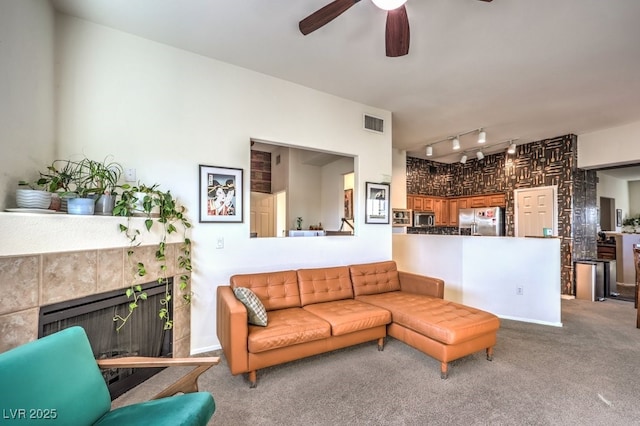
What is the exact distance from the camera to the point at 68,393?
1280mm

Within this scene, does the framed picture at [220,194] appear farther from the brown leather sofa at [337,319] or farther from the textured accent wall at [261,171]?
the textured accent wall at [261,171]

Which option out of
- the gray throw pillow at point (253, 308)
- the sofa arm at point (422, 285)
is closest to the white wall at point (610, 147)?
the sofa arm at point (422, 285)

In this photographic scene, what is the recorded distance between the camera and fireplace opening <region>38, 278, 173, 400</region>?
1.88 m

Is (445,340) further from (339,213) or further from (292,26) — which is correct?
(339,213)

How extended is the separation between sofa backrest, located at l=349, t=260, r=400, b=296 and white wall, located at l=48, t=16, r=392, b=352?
34cm

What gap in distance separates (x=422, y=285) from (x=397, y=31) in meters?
2.69

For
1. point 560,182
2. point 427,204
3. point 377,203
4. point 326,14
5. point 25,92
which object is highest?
point 326,14

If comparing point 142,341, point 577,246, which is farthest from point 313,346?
point 577,246

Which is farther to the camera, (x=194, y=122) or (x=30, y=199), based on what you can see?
(x=194, y=122)

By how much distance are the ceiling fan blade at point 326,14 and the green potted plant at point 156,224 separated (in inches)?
72.2

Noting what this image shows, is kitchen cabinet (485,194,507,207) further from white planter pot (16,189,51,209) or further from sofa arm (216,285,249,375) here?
white planter pot (16,189,51,209)

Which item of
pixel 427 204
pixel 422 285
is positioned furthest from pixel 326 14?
pixel 427 204

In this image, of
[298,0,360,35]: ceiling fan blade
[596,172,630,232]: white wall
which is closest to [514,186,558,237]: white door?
[596,172,630,232]: white wall

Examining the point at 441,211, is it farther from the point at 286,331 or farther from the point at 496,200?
the point at 286,331
